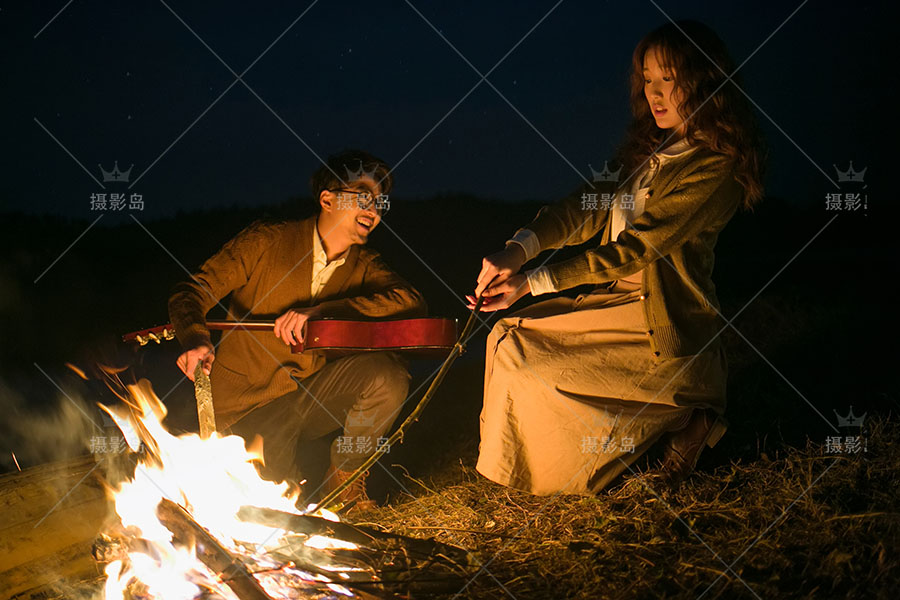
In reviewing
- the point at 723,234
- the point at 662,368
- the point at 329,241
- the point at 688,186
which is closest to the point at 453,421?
the point at 329,241

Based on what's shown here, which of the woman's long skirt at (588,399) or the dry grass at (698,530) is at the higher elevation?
the woman's long skirt at (588,399)

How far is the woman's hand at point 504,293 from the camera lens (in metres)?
3.74

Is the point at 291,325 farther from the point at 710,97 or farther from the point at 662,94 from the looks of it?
the point at 710,97

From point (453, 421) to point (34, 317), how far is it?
333 centimetres

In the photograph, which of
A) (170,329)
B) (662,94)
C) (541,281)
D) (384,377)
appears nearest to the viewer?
(541,281)

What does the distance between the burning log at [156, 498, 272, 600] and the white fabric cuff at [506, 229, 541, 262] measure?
202 cm

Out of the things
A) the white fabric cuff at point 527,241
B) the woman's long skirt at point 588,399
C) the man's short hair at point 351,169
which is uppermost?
the man's short hair at point 351,169

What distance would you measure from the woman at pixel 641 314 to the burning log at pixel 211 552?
143 cm

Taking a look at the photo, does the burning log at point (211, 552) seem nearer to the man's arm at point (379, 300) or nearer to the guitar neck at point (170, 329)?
the guitar neck at point (170, 329)

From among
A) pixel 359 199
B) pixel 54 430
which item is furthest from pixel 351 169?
pixel 54 430

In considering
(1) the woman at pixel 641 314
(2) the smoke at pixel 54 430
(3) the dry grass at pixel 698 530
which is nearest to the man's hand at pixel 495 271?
(1) the woman at pixel 641 314

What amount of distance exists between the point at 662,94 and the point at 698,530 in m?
2.16

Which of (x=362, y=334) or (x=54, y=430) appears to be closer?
(x=54, y=430)

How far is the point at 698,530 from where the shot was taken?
3.62m
